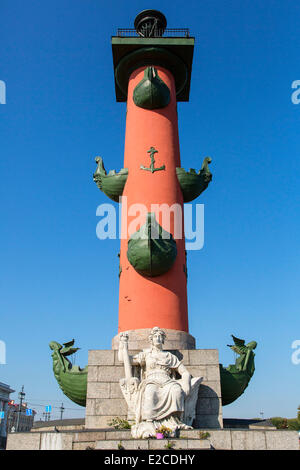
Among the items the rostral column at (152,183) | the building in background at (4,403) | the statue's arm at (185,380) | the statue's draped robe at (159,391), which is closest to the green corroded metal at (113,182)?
the rostral column at (152,183)

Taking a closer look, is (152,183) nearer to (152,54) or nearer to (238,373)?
(152,54)

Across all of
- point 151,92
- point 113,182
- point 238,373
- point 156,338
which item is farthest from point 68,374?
point 151,92

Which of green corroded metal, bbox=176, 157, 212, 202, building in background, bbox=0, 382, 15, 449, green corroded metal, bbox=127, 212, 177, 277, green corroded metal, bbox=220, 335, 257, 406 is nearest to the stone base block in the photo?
green corroded metal, bbox=220, 335, 257, 406

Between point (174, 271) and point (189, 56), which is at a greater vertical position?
point (189, 56)

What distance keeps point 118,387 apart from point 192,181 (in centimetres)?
638

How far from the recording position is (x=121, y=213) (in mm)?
13453

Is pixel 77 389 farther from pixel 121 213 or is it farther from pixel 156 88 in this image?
pixel 156 88

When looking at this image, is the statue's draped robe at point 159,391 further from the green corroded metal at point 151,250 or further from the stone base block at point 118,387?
the green corroded metal at point 151,250

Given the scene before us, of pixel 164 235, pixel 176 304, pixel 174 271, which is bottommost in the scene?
pixel 176 304

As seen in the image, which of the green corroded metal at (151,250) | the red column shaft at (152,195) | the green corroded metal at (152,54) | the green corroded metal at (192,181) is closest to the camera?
the red column shaft at (152,195)

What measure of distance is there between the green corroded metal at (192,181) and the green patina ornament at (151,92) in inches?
90.7

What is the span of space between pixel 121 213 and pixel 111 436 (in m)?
6.62

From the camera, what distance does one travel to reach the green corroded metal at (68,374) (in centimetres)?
1114
